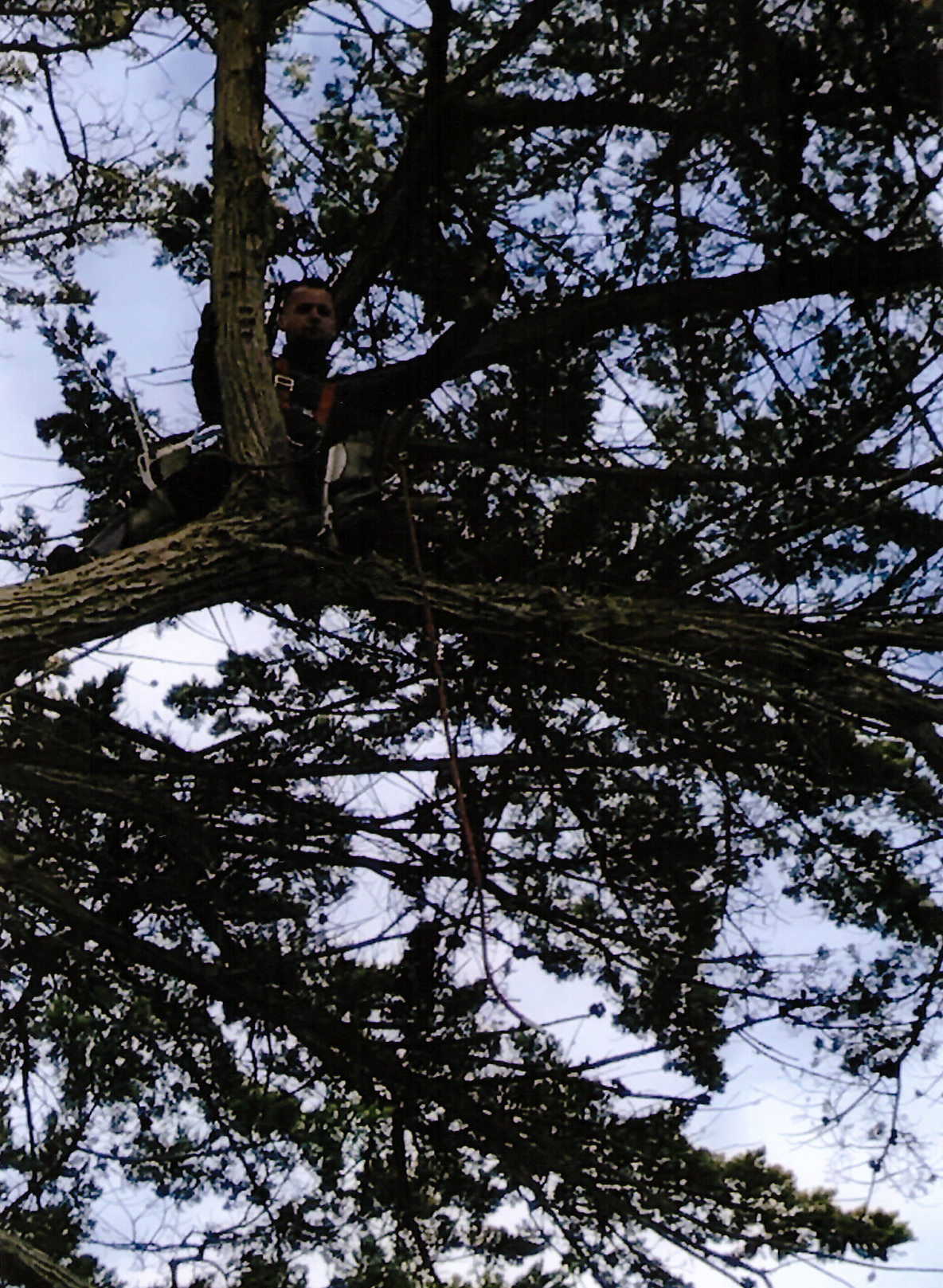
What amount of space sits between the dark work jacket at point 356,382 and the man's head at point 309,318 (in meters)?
0.06

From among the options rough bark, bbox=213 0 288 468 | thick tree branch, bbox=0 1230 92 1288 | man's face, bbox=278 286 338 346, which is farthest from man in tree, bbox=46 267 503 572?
thick tree branch, bbox=0 1230 92 1288

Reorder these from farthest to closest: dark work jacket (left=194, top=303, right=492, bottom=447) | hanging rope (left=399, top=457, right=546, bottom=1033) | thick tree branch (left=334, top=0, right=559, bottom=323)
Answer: thick tree branch (left=334, top=0, right=559, bottom=323) → dark work jacket (left=194, top=303, right=492, bottom=447) → hanging rope (left=399, top=457, right=546, bottom=1033)

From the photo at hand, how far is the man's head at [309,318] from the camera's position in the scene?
4.77 metres

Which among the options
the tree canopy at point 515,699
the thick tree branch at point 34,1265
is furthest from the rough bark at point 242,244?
the thick tree branch at point 34,1265

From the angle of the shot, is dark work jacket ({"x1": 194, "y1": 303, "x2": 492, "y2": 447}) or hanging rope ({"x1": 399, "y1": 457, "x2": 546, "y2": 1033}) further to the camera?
dark work jacket ({"x1": 194, "y1": 303, "x2": 492, "y2": 447})

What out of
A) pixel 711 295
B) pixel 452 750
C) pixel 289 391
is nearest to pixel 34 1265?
pixel 452 750

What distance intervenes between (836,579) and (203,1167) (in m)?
3.59

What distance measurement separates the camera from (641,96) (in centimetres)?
487

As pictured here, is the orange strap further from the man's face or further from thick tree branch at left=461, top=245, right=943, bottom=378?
thick tree branch at left=461, top=245, right=943, bottom=378

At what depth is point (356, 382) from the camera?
4.99m

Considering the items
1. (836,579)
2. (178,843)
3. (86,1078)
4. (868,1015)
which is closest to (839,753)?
(836,579)

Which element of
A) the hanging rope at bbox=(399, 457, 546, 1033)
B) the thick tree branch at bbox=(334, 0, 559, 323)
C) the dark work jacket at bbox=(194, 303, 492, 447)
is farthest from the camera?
the thick tree branch at bbox=(334, 0, 559, 323)

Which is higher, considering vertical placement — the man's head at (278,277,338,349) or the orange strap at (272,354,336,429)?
the man's head at (278,277,338,349)

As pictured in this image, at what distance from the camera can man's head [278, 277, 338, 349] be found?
4766mm
